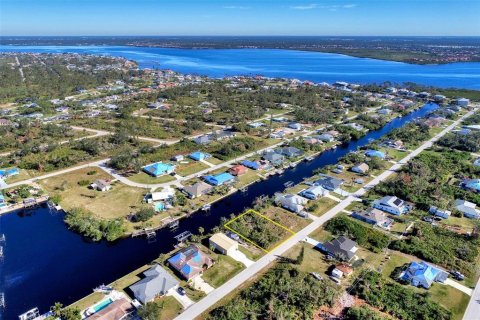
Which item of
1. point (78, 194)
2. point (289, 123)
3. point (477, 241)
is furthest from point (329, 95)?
point (78, 194)

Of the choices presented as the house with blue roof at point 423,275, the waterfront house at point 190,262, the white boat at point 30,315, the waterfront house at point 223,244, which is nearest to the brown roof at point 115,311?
the white boat at point 30,315

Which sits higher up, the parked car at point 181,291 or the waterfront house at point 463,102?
the waterfront house at point 463,102

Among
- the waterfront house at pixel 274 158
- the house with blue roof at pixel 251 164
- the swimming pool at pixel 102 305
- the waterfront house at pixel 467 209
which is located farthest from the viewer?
the waterfront house at pixel 274 158

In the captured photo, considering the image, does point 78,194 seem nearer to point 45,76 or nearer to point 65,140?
point 65,140

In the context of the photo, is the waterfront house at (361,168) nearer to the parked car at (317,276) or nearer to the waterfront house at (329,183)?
the waterfront house at (329,183)

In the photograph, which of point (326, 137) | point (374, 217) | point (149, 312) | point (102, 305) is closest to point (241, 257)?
point (149, 312)

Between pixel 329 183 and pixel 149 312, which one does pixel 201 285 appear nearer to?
pixel 149 312

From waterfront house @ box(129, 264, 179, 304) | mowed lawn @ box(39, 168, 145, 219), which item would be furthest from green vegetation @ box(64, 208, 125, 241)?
waterfront house @ box(129, 264, 179, 304)
